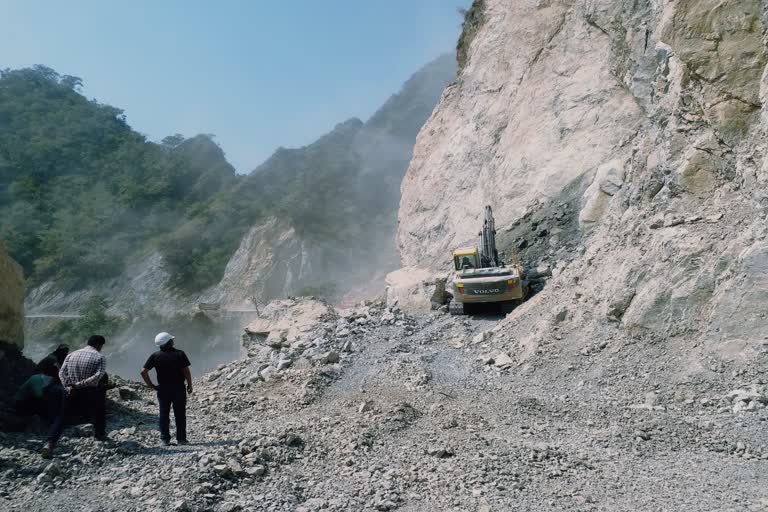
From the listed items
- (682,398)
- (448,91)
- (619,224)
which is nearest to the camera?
(682,398)

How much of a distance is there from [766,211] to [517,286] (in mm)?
5526

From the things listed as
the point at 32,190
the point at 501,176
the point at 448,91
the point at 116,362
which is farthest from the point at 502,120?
the point at 32,190

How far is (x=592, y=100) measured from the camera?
15242 millimetres

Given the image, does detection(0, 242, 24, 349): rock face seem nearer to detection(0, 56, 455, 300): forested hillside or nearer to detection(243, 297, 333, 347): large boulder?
detection(243, 297, 333, 347): large boulder

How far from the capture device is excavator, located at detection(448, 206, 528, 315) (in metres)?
12.1

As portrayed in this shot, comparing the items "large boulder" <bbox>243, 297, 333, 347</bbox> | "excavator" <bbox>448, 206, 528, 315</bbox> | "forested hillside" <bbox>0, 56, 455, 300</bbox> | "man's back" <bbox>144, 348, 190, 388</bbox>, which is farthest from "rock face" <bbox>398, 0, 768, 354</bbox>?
"forested hillside" <bbox>0, 56, 455, 300</bbox>

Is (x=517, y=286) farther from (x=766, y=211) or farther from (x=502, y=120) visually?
(x=502, y=120)

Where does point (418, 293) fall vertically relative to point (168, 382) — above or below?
above

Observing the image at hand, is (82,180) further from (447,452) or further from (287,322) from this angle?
(447,452)

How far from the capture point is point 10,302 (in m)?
8.01

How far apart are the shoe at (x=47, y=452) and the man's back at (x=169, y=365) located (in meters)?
1.05

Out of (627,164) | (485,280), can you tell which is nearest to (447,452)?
(485,280)

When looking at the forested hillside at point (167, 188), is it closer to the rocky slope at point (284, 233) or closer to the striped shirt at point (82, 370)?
the rocky slope at point (284, 233)

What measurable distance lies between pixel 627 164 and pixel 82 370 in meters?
10.5
